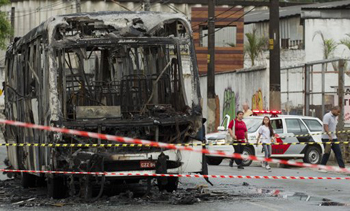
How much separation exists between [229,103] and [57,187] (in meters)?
26.5

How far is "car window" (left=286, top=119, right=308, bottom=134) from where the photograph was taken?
2617 cm

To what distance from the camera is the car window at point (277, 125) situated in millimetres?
26078

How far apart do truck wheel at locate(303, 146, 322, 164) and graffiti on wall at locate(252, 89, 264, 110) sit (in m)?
9.30

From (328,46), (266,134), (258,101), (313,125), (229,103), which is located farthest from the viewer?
(328,46)

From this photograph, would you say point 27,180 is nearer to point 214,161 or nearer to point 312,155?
point 214,161

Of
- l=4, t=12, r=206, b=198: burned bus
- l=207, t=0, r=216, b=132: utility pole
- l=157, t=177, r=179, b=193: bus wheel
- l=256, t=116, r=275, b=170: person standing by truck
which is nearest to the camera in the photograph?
l=4, t=12, r=206, b=198: burned bus

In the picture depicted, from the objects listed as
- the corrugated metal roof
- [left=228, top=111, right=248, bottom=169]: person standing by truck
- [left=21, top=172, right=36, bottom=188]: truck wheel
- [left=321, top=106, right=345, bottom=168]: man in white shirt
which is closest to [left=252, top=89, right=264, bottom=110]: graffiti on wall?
[left=228, top=111, right=248, bottom=169]: person standing by truck

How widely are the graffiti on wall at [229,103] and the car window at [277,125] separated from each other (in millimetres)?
12850

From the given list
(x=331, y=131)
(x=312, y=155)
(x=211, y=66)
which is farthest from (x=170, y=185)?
(x=211, y=66)

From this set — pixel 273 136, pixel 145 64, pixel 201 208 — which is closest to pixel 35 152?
pixel 145 64

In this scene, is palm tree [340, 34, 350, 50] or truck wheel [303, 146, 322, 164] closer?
truck wheel [303, 146, 322, 164]

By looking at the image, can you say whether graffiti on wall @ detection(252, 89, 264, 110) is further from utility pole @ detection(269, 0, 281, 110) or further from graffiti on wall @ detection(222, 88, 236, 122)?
utility pole @ detection(269, 0, 281, 110)

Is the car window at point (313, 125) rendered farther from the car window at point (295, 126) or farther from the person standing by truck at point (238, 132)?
the person standing by truck at point (238, 132)

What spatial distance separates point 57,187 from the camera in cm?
1395
